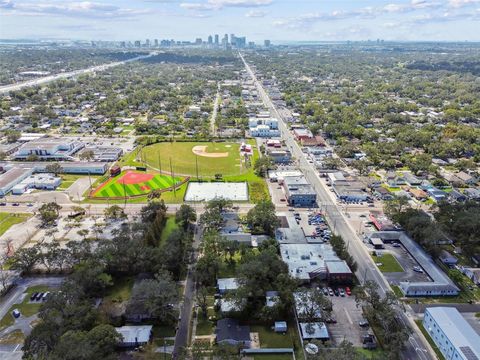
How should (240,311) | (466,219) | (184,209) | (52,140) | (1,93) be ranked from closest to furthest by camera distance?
(240,311), (466,219), (184,209), (52,140), (1,93)

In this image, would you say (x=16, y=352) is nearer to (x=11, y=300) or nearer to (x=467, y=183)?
(x=11, y=300)

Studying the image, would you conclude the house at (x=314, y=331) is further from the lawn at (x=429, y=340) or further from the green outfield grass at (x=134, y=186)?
the green outfield grass at (x=134, y=186)

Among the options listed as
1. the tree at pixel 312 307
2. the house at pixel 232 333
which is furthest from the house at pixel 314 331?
the house at pixel 232 333

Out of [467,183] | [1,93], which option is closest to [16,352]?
[467,183]

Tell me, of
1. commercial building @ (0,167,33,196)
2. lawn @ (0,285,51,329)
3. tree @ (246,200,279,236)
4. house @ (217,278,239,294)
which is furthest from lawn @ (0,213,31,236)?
tree @ (246,200,279,236)

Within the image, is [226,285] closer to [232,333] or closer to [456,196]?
[232,333]

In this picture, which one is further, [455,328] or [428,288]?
[428,288]

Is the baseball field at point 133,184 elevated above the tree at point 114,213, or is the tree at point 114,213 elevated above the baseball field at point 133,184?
the tree at point 114,213

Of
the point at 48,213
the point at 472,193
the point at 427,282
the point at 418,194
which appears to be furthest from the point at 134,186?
the point at 472,193
